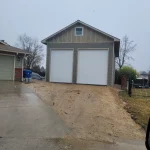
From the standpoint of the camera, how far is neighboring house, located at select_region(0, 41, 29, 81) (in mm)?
24000

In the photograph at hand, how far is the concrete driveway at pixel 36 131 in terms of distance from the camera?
7.50 metres

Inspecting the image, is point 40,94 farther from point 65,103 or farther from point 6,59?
point 6,59

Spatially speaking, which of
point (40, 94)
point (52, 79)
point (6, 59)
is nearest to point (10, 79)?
point (6, 59)

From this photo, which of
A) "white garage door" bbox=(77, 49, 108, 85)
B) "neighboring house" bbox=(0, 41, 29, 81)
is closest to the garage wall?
"white garage door" bbox=(77, 49, 108, 85)

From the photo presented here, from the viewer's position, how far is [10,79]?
24656 mm

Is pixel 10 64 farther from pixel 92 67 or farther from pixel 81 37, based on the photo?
pixel 92 67

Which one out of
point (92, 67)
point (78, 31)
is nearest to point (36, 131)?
point (92, 67)

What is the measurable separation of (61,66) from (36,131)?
16.4m

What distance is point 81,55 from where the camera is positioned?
967 inches

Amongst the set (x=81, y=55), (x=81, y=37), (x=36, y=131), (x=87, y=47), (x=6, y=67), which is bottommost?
(x=36, y=131)

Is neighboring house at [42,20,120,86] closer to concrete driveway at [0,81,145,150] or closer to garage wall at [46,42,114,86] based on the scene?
garage wall at [46,42,114,86]

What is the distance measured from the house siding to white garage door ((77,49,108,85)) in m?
0.97

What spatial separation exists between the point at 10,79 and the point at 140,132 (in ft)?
54.9

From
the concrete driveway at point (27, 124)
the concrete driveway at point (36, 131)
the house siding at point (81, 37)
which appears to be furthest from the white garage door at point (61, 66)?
the concrete driveway at point (36, 131)
